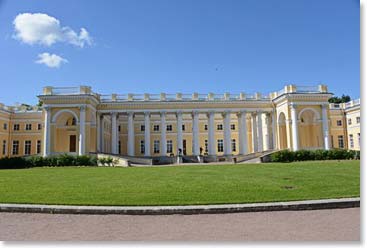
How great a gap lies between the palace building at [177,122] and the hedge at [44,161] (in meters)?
8.10

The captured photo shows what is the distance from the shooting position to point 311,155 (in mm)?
30953

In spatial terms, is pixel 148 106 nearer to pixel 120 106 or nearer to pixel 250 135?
pixel 120 106

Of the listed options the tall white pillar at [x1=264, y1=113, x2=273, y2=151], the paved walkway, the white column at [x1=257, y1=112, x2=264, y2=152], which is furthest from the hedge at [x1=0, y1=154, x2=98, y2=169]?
the tall white pillar at [x1=264, y1=113, x2=273, y2=151]

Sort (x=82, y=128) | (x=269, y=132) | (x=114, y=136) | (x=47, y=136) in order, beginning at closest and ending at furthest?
(x=47, y=136)
(x=82, y=128)
(x=114, y=136)
(x=269, y=132)

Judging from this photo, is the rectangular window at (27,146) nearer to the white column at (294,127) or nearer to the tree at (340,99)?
the white column at (294,127)

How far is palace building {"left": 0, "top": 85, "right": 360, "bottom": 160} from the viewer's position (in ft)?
122

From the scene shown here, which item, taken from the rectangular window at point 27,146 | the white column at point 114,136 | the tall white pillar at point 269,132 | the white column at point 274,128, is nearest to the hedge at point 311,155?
the white column at point 274,128

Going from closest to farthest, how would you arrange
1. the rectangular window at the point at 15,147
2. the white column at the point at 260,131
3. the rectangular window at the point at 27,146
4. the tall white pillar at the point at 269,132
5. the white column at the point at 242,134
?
1. the white column at the point at 242,134
2. the white column at the point at 260,131
3. the tall white pillar at the point at 269,132
4. the rectangular window at the point at 15,147
5. the rectangular window at the point at 27,146

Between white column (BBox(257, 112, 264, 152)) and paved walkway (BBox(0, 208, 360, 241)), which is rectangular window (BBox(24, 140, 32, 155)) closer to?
white column (BBox(257, 112, 264, 152))

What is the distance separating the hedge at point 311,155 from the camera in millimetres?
29844

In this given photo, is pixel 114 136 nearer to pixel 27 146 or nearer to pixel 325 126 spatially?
pixel 27 146

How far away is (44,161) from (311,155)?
2462cm

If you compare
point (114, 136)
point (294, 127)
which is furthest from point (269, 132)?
point (114, 136)

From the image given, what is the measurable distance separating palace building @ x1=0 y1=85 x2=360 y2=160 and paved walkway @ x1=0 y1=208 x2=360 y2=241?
29935mm
